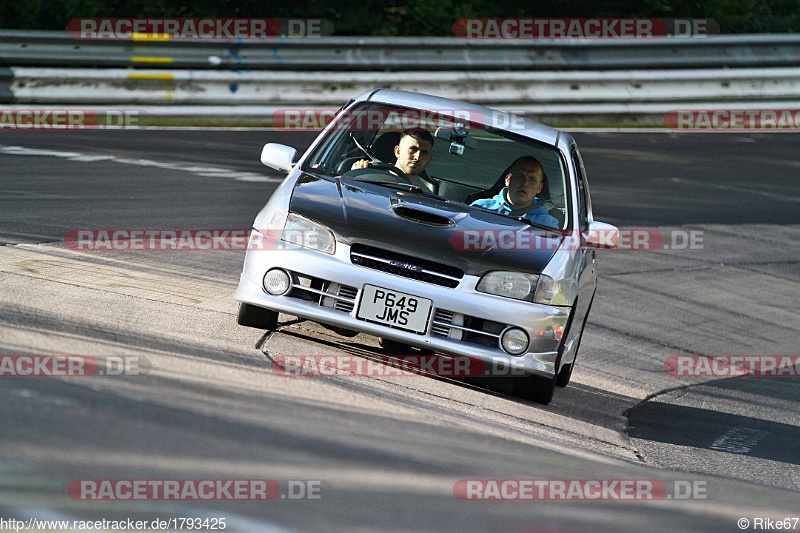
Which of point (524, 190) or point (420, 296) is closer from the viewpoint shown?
point (420, 296)

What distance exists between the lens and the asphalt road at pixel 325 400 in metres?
4.06

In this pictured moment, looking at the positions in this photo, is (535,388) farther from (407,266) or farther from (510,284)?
(407,266)

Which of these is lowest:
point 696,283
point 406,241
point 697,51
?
point 696,283

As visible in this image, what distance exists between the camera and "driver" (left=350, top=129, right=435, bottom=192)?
23.1 ft

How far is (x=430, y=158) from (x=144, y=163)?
6075 mm

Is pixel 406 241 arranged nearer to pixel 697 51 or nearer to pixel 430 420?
pixel 430 420

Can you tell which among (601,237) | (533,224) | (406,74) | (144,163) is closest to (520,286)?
(533,224)

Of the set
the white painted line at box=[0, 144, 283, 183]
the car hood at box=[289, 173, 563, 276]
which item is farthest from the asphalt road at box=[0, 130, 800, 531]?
the car hood at box=[289, 173, 563, 276]

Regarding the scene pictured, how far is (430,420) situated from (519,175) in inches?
87.8

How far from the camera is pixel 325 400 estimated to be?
5.27 m

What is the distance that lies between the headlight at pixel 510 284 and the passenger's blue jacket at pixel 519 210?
0.89 meters

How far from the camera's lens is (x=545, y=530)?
414cm

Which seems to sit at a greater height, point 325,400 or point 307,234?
point 307,234

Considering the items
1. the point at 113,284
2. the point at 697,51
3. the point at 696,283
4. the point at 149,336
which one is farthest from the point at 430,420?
the point at 697,51
